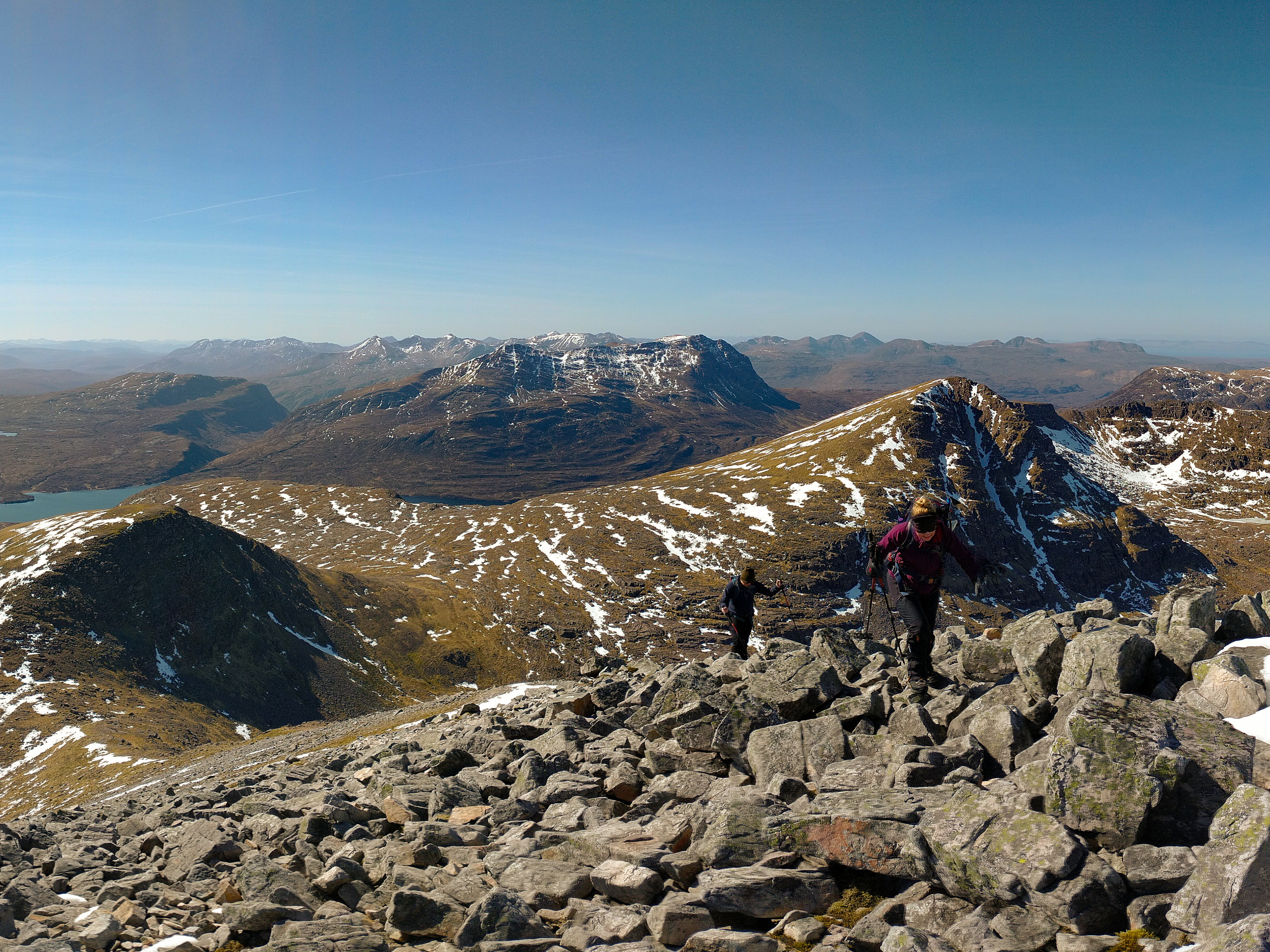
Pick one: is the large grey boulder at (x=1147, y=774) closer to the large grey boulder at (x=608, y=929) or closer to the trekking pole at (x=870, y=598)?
the large grey boulder at (x=608, y=929)

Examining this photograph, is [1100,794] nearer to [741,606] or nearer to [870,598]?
[870,598]

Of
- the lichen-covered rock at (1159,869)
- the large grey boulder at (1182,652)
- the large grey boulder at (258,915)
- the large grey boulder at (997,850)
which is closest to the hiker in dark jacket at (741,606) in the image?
the large grey boulder at (1182,652)

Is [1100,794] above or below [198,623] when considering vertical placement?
above

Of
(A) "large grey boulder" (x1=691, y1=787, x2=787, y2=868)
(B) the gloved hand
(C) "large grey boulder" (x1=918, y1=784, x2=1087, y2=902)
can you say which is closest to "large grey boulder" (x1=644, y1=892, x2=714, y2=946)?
(A) "large grey boulder" (x1=691, y1=787, x2=787, y2=868)

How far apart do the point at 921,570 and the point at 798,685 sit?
4.20m

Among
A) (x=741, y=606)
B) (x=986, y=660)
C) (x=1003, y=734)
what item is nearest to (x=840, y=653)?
(x=986, y=660)

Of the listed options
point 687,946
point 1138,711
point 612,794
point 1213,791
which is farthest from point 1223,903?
point 612,794

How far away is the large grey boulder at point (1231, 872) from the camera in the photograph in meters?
6.77

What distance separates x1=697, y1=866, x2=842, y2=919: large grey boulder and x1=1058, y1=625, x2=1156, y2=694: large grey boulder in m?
6.14

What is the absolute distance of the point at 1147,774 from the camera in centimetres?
857

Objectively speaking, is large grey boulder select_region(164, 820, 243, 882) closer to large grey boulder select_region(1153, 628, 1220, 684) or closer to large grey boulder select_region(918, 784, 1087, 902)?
large grey boulder select_region(918, 784, 1087, 902)

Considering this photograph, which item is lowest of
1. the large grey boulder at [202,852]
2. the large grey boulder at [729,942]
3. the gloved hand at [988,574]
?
the large grey boulder at [202,852]

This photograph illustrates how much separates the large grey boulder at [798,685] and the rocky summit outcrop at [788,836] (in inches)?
2.9

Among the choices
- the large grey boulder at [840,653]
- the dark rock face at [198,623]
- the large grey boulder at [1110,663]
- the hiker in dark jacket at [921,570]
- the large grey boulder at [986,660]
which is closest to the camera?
the large grey boulder at [1110,663]
